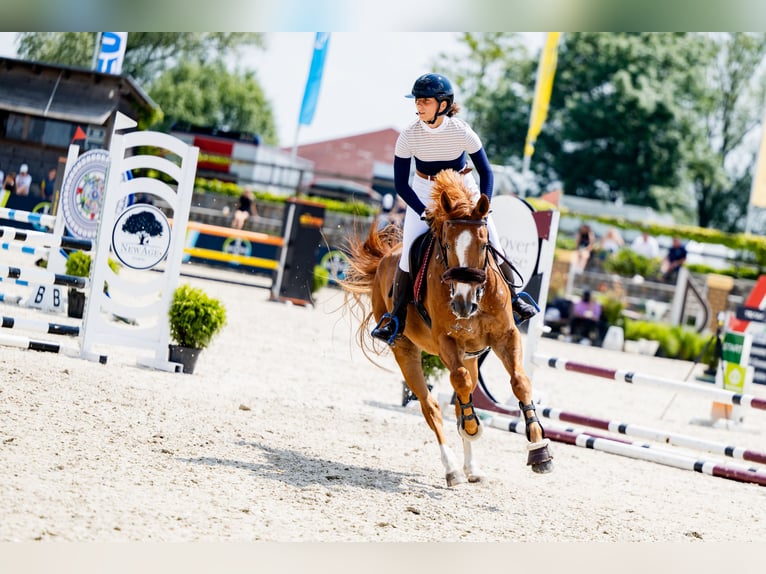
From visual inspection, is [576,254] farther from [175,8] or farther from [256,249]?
[175,8]

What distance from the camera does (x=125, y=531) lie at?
3.44 metres

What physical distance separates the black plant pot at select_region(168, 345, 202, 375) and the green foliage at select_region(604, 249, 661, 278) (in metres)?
15.1

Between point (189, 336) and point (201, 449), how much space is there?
250 centimetres

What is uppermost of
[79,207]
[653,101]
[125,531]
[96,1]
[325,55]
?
[653,101]

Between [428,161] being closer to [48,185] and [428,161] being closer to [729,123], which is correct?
[48,185]

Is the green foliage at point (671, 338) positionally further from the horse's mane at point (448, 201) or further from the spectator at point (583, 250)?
the horse's mane at point (448, 201)

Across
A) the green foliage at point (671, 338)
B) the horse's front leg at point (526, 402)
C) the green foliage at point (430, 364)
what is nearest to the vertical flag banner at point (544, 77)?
the green foliage at point (671, 338)

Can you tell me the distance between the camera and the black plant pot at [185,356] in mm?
7581

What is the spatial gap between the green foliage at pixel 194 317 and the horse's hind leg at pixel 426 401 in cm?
230

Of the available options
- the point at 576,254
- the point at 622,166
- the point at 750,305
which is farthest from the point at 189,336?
the point at 622,166

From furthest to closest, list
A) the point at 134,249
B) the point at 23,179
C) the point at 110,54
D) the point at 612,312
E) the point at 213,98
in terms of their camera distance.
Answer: the point at 213,98 < the point at 612,312 < the point at 110,54 < the point at 23,179 < the point at 134,249

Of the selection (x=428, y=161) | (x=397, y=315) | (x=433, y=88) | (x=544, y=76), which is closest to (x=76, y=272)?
(x=397, y=315)

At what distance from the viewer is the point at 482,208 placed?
4918mm

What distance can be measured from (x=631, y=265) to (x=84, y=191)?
14458 mm
